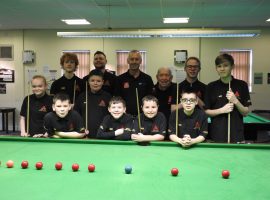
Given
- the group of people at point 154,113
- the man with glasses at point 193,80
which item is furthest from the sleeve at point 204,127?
the man with glasses at point 193,80

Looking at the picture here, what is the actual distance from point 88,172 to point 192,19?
5.71 metres

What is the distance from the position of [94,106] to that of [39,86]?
0.63 m

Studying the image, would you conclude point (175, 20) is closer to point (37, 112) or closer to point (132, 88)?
point (132, 88)

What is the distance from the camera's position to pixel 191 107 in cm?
289

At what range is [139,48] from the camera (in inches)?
332

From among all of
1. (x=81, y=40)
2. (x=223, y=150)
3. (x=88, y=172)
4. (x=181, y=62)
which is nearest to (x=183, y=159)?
(x=223, y=150)

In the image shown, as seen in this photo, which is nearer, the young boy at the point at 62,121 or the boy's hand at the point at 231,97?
the boy's hand at the point at 231,97

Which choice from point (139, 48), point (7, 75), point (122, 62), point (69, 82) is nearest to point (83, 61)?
point (122, 62)

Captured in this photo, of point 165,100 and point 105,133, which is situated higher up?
point 165,100

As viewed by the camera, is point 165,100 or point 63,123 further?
point 165,100

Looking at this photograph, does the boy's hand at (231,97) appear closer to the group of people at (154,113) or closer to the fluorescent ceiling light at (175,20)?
the group of people at (154,113)
